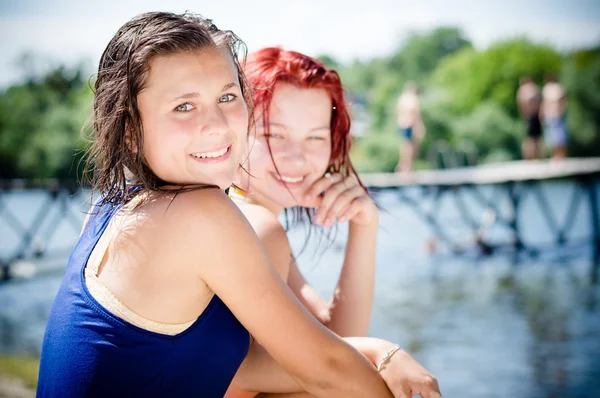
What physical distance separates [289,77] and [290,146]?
0.19 m

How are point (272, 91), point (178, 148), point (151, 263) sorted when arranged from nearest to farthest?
point (151, 263) < point (178, 148) < point (272, 91)

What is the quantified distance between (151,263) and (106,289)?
9 cm

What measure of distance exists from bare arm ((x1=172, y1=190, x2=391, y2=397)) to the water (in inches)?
107

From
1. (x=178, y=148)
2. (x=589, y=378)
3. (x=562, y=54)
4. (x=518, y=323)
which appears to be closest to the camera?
(x=178, y=148)

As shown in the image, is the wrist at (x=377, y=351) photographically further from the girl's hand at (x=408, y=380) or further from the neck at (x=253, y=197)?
the neck at (x=253, y=197)

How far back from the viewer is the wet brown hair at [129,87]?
48.3 inches

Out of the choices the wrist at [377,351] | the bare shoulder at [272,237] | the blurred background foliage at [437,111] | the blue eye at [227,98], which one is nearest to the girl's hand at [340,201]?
the bare shoulder at [272,237]

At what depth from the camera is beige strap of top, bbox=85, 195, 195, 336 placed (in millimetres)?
1129

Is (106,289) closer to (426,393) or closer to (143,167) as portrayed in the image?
(143,167)

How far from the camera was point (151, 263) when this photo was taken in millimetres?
1147

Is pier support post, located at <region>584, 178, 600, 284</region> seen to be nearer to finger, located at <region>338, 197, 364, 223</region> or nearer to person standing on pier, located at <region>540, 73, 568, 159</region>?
person standing on pier, located at <region>540, 73, 568, 159</region>

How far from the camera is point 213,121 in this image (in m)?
1.26

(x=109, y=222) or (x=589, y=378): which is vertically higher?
Result: (x=109, y=222)

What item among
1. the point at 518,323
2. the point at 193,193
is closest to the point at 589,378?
the point at 518,323
